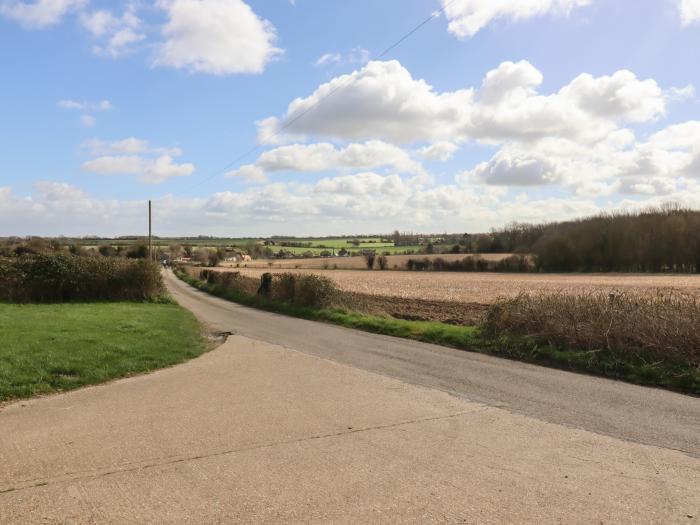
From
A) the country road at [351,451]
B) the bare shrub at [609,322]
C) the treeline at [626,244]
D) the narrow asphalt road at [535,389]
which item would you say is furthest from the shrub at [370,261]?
the country road at [351,451]

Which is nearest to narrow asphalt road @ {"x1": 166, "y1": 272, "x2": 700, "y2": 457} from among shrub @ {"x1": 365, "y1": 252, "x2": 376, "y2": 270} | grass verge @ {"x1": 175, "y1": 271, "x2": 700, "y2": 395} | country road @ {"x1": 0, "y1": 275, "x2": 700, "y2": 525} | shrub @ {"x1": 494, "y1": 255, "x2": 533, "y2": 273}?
country road @ {"x1": 0, "y1": 275, "x2": 700, "y2": 525}

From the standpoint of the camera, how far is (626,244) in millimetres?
77562

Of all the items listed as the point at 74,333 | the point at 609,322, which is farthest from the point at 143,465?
the point at 74,333

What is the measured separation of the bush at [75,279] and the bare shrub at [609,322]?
2264cm

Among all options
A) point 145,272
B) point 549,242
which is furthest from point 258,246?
point 145,272

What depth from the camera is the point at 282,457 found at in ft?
16.8

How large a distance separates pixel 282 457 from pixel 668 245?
83430 millimetres

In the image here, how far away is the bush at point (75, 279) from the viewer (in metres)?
27.9

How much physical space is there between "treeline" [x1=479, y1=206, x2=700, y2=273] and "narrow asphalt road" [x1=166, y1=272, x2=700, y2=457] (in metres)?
73.6

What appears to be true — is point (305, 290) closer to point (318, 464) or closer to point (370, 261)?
point (318, 464)

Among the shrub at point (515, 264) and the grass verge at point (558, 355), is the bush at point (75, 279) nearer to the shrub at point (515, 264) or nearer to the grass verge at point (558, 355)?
the grass verge at point (558, 355)

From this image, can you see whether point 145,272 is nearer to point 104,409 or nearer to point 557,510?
point 104,409

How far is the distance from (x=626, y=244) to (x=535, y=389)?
78591 millimetres

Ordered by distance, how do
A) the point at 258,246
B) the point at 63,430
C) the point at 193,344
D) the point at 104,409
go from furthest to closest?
1. the point at 258,246
2. the point at 193,344
3. the point at 104,409
4. the point at 63,430
